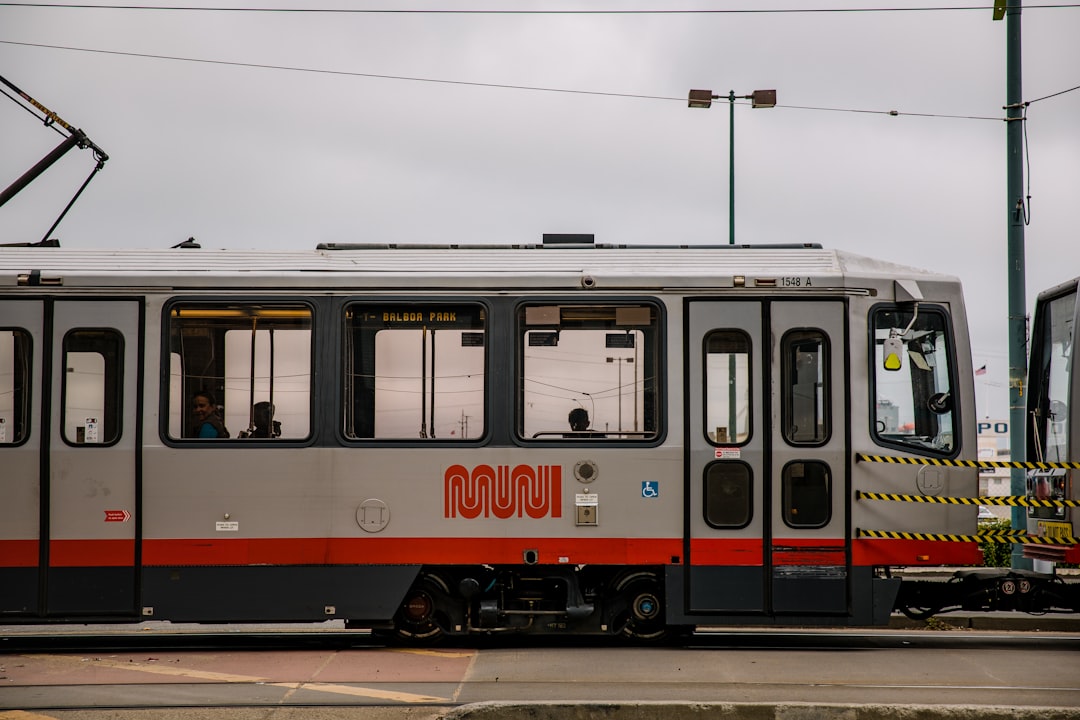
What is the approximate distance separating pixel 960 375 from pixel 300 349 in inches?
235

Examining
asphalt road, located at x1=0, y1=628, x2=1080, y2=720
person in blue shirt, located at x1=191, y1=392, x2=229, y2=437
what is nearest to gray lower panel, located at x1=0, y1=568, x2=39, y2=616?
asphalt road, located at x1=0, y1=628, x2=1080, y2=720

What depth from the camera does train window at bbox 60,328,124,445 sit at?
966cm

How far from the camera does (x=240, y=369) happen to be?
31.9 ft

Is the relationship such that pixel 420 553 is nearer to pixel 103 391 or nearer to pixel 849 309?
pixel 103 391

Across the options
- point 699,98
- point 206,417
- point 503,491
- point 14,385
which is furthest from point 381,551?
point 699,98

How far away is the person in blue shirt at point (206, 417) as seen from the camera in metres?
9.70

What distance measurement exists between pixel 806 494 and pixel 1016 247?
5348 mm

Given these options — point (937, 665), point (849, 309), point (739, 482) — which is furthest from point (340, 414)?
point (937, 665)

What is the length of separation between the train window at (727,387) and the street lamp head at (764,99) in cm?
969

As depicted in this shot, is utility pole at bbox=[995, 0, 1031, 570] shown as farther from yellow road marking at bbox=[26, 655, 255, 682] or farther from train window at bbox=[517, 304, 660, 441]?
yellow road marking at bbox=[26, 655, 255, 682]

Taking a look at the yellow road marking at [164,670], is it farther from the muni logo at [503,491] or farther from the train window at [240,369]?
the muni logo at [503,491]

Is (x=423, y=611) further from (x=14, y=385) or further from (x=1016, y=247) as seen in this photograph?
(x=1016, y=247)

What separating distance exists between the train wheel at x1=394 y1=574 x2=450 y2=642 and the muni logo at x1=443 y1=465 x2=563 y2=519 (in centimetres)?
81

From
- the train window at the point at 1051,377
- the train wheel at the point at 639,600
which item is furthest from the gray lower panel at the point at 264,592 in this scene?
the train window at the point at 1051,377
